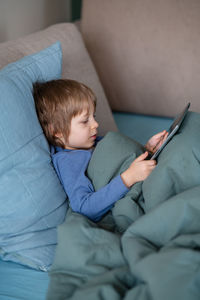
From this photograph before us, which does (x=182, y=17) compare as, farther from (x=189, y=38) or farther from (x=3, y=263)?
(x=3, y=263)

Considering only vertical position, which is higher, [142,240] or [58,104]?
[58,104]

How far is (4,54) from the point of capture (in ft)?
4.31

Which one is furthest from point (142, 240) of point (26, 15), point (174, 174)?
point (26, 15)

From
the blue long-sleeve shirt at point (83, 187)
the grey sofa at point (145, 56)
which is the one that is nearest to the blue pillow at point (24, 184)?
the blue long-sleeve shirt at point (83, 187)

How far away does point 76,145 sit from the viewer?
127cm

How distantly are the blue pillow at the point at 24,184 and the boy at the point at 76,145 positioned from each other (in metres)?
0.06

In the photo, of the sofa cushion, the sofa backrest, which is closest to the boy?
the sofa cushion

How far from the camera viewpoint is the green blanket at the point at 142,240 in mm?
710

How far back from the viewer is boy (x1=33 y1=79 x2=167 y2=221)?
105 centimetres

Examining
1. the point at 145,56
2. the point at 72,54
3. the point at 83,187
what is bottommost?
the point at 83,187

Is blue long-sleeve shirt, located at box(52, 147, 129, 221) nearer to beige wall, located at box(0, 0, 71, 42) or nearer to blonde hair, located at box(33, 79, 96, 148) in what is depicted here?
blonde hair, located at box(33, 79, 96, 148)

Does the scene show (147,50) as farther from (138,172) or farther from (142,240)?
(142,240)

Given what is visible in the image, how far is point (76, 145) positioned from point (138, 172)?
0.30 meters

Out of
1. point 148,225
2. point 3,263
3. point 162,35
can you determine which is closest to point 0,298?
point 3,263
